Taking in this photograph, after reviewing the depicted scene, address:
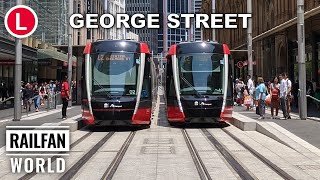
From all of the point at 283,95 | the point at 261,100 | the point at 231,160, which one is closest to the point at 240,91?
the point at 261,100

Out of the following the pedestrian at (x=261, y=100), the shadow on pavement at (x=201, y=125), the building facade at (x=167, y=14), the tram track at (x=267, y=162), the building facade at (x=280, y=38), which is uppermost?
the building facade at (x=167, y=14)

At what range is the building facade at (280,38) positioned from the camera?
90.7 ft

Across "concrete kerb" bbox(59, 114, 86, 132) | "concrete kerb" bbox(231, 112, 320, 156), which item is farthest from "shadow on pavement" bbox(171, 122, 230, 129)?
"concrete kerb" bbox(59, 114, 86, 132)

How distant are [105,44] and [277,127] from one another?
6.61 metres

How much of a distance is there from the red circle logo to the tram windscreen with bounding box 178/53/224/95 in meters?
6.60

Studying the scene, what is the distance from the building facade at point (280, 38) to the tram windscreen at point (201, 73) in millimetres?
5345

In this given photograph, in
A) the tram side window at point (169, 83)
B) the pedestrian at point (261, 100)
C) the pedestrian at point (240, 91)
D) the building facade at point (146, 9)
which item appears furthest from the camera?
the building facade at point (146, 9)

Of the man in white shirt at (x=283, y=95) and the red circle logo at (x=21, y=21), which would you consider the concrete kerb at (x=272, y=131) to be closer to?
the man in white shirt at (x=283, y=95)

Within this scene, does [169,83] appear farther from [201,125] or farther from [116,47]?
[201,125]

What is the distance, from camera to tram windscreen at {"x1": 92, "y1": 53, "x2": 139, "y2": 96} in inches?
657

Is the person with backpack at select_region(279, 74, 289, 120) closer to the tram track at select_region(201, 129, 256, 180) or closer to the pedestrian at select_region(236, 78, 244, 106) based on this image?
the tram track at select_region(201, 129, 256, 180)

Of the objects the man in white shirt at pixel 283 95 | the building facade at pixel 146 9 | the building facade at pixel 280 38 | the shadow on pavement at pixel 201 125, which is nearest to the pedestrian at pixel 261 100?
the man in white shirt at pixel 283 95

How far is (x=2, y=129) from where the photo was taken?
53.5ft

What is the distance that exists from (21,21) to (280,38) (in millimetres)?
26324
